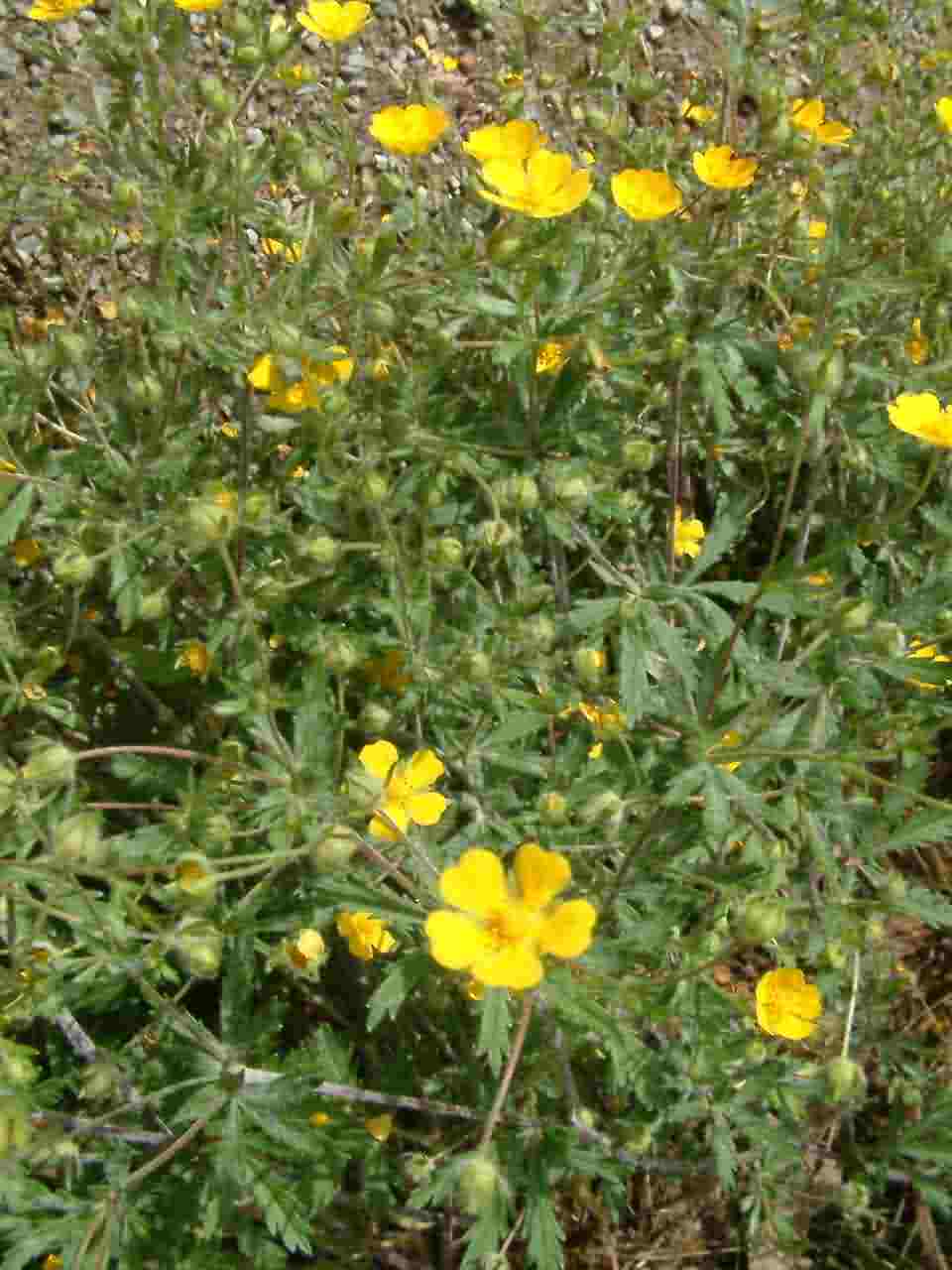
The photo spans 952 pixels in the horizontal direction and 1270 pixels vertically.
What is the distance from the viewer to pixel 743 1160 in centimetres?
264

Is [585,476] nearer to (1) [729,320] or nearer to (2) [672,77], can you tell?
(1) [729,320]

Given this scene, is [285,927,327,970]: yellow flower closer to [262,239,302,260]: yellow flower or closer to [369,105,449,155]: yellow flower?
[262,239,302,260]: yellow flower

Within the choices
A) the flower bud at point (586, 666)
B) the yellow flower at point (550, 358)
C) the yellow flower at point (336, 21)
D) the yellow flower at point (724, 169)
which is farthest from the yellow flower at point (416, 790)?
the yellow flower at point (336, 21)

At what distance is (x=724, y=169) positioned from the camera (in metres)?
2.86

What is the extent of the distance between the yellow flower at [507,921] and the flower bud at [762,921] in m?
0.25

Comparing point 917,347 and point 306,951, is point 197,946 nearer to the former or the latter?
point 306,951

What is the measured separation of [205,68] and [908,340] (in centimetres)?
269

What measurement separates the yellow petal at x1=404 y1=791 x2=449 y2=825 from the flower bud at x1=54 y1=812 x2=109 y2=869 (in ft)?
2.13

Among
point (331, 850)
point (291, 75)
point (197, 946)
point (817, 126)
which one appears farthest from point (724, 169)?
point (197, 946)

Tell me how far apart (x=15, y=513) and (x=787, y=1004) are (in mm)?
1825

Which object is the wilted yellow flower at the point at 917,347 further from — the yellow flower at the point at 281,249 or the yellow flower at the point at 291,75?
the yellow flower at the point at 291,75

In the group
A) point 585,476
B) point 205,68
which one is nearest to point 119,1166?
point 585,476

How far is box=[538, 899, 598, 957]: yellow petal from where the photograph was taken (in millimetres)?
1871

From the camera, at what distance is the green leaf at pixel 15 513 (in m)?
2.57
